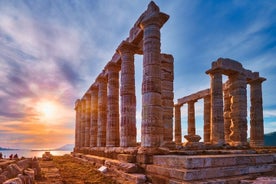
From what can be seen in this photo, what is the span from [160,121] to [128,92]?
13.9 ft

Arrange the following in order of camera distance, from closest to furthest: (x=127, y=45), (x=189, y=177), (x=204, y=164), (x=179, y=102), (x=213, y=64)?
(x=189, y=177) < (x=204, y=164) < (x=127, y=45) < (x=213, y=64) < (x=179, y=102)

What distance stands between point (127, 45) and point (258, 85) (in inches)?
655

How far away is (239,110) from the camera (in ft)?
70.6

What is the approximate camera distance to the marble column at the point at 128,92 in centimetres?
1548

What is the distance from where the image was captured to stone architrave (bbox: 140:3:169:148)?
12148 mm

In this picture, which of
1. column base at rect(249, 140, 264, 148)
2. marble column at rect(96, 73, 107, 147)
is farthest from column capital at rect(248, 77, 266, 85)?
marble column at rect(96, 73, 107, 147)

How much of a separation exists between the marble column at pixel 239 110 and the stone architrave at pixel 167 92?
7.12 m

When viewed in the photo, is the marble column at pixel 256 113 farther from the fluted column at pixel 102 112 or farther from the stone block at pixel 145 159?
the stone block at pixel 145 159

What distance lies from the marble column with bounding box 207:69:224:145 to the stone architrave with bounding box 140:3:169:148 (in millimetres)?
11007

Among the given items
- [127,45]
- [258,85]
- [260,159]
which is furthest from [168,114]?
[258,85]

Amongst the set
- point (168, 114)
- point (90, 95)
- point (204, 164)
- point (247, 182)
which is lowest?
point (247, 182)

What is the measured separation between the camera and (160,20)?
12859 millimetres

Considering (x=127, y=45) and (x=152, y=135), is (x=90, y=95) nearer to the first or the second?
(x=127, y=45)

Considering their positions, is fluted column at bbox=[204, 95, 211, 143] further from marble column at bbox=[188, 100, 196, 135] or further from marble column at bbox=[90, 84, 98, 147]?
marble column at bbox=[90, 84, 98, 147]
